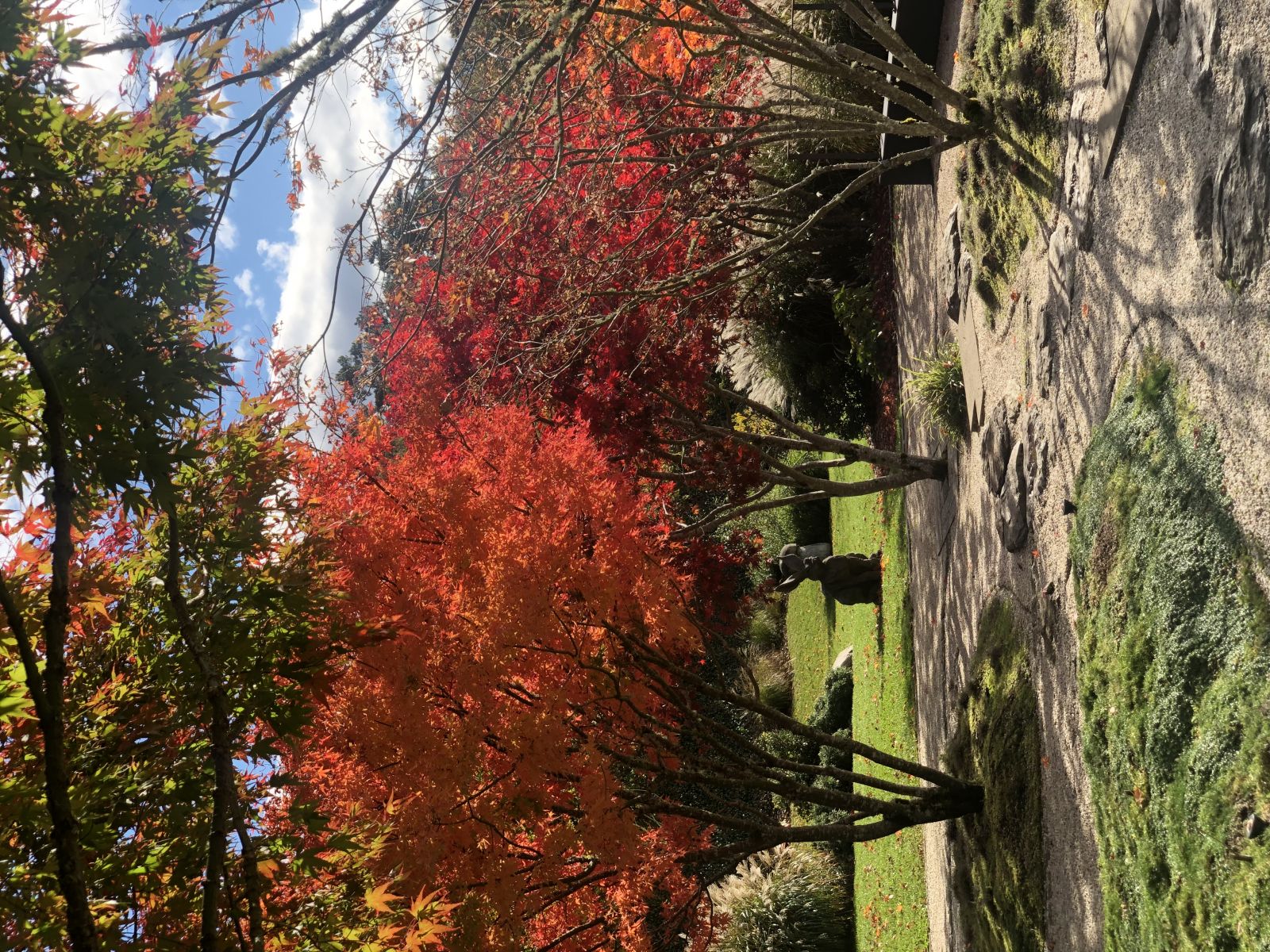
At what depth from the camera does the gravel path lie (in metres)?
3.44

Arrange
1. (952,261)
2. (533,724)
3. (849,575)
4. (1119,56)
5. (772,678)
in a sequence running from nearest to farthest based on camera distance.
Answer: (1119,56) < (533,724) < (952,261) < (849,575) < (772,678)

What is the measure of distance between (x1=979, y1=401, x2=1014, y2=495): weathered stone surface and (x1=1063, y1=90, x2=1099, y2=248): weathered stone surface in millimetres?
1541

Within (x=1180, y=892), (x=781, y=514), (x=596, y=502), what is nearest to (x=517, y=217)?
(x=596, y=502)

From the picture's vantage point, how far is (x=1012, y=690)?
589 cm

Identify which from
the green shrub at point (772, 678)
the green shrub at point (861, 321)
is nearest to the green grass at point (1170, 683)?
the green shrub at point (861, 321)

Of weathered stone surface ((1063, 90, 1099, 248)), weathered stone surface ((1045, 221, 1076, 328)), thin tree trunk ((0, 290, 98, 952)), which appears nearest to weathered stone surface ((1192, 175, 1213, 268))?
weathered stone surface ((1063, 90, 1099, 248))

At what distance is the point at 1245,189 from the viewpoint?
3.43 m

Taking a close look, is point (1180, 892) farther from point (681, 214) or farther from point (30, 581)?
point (681, 214)

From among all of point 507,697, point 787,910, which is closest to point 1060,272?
point 507,697

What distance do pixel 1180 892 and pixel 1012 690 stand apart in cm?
236

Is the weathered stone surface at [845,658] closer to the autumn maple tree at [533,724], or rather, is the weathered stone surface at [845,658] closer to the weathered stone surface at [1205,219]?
the autumn maple tree at [533,724]

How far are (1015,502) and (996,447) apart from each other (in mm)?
641

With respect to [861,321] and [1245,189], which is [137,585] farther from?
[861,321]

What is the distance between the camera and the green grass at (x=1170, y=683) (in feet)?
10.6
